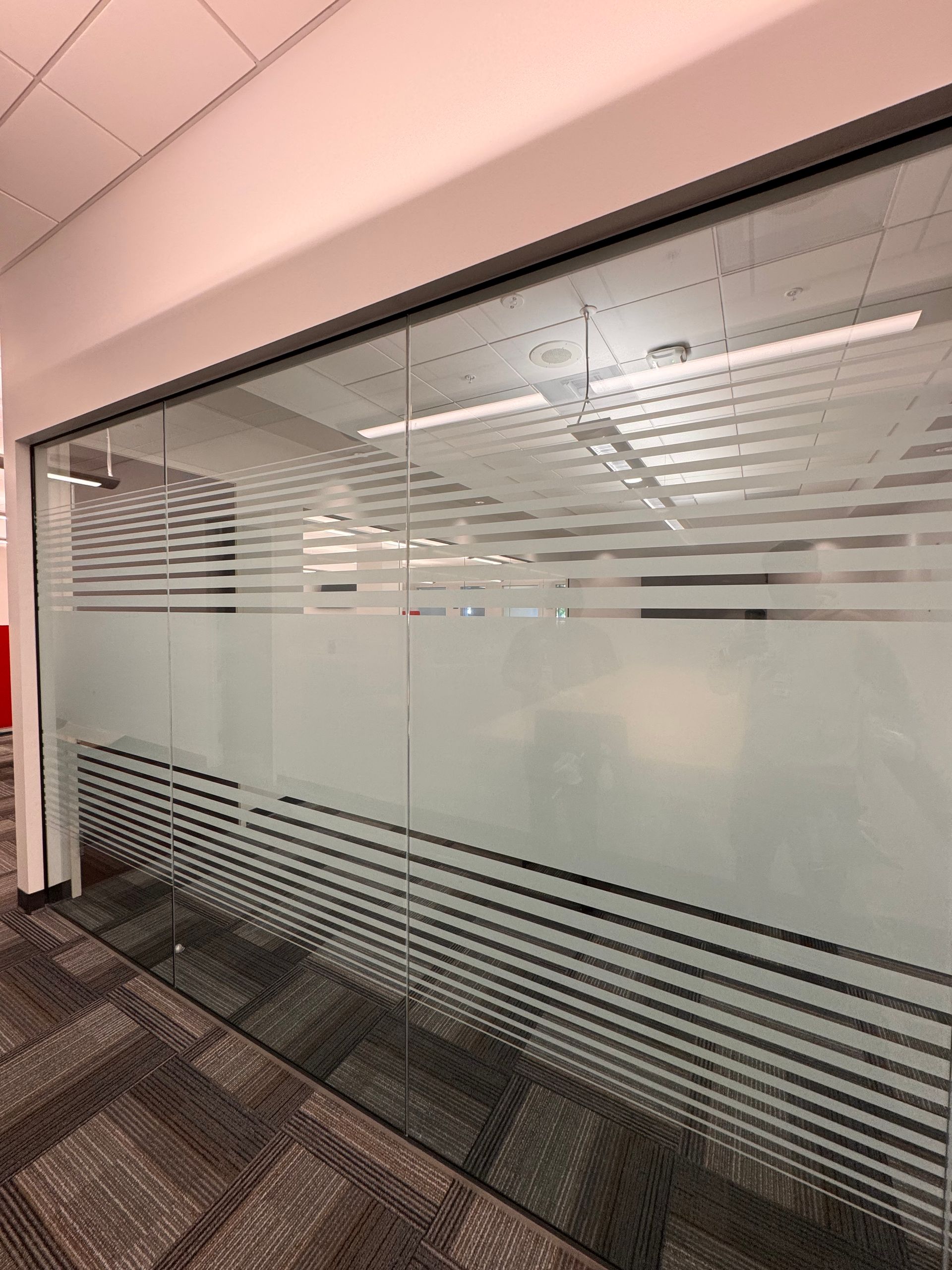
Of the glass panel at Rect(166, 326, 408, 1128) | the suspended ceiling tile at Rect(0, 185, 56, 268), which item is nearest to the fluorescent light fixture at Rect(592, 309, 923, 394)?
the glass panel at Rect(166, 326, 408, 1128)

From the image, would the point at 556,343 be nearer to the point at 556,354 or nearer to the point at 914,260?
the point at 556,354

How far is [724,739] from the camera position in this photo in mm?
1098

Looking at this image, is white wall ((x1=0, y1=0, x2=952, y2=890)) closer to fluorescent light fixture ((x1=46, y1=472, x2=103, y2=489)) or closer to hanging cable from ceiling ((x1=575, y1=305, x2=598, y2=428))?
hanging cable from ceiling ((x1=575, y1=305, x2=598, y2=428))

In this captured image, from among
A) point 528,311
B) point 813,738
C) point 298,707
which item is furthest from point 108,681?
point 813,738

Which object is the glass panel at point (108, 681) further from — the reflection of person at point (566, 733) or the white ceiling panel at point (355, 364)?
the reflection of person at point (566, 733)

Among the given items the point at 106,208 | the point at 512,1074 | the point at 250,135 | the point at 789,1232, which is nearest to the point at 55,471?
the point at 106,208

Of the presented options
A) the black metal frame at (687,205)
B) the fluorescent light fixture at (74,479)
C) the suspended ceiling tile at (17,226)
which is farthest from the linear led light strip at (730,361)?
the suspended ceiling tile at (17,226)

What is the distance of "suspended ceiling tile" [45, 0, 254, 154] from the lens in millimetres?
1449

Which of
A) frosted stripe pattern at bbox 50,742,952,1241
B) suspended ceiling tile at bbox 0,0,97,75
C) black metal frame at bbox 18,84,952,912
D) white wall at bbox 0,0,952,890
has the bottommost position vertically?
frosted stripe pattern at bbox 50,742,952,1241

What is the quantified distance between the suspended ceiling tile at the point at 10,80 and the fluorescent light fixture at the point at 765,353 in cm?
199

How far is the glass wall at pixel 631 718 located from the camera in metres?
0.96

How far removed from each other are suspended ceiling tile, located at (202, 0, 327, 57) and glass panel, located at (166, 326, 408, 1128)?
809 mm

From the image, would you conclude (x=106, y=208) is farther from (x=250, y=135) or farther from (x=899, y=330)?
(x=899, y=330)

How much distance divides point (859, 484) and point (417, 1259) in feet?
6.39
